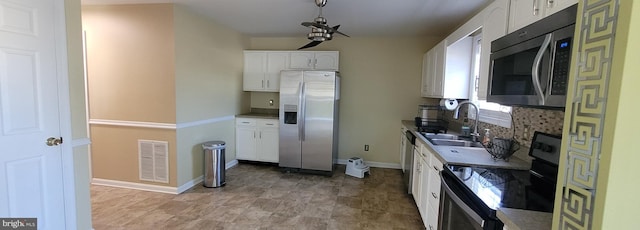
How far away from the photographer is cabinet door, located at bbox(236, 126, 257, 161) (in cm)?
481

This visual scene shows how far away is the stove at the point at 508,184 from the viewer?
122 cm

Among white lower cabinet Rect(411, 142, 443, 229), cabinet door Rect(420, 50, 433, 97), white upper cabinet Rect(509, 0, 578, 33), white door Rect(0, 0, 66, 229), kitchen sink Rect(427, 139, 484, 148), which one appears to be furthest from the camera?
cabinet door Rect(420, 50, 433, 97)

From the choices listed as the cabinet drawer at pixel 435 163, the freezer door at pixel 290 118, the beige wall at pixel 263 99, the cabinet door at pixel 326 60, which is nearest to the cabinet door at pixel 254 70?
the beige wall at pixel 263 99

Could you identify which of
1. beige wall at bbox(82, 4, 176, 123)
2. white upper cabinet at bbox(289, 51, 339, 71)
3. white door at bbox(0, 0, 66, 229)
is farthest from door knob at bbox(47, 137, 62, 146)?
white upper cabinet at bbox(289, 51, 339, 71)

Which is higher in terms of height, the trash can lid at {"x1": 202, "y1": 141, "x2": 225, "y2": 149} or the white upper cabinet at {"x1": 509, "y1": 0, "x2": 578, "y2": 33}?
the white upper cabinet at {"x1": 509, "y1": 0, "x2": 578, "y2": 33}

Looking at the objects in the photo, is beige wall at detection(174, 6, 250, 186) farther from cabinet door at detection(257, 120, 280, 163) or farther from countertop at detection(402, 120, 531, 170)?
countertop at detection(402, 120, 531, 170)

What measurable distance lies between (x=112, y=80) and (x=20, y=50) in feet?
5.90

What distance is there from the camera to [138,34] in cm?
336

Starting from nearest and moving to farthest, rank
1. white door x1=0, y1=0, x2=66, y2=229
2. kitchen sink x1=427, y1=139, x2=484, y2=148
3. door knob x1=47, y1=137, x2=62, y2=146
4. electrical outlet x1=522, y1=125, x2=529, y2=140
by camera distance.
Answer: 1. white door x1=0, y1=0, x2=66, y2=229
2. door knob x1=47, y1=137, x2=62, y2=146
3. electrical outlet x1=522, y1=125, x2=529, y2=140
4. kitchen sink x1=427, y1=139, x2=484, y2=148

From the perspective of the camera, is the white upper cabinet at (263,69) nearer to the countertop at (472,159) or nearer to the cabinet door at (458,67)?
the cabinet door at (458,67)

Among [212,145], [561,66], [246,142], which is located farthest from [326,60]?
[561,66]

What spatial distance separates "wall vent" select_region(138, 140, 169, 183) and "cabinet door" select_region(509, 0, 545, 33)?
3.70m

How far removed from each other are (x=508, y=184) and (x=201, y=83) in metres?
3.68
